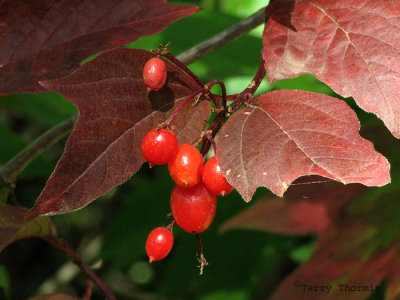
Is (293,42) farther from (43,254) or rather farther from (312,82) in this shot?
(43,254)

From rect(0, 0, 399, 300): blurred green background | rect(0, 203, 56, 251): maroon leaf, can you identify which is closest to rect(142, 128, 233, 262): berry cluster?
rect(0, 203, 56, 251): maroon leaf

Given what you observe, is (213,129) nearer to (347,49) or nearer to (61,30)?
(347,49)

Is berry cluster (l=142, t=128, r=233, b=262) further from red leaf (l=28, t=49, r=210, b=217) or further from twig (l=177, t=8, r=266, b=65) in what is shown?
twig (l=177, t=8, r=266, b=65)


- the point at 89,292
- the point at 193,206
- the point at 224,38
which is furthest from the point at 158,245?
the point at 224,38

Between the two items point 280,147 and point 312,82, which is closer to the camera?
point 280,147

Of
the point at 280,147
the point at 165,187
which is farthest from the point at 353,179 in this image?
the point at 165,187

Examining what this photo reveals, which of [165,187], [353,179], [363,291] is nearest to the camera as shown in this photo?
[353,179]

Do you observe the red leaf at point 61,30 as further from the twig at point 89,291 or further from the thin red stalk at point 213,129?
the twig at point 89,291
